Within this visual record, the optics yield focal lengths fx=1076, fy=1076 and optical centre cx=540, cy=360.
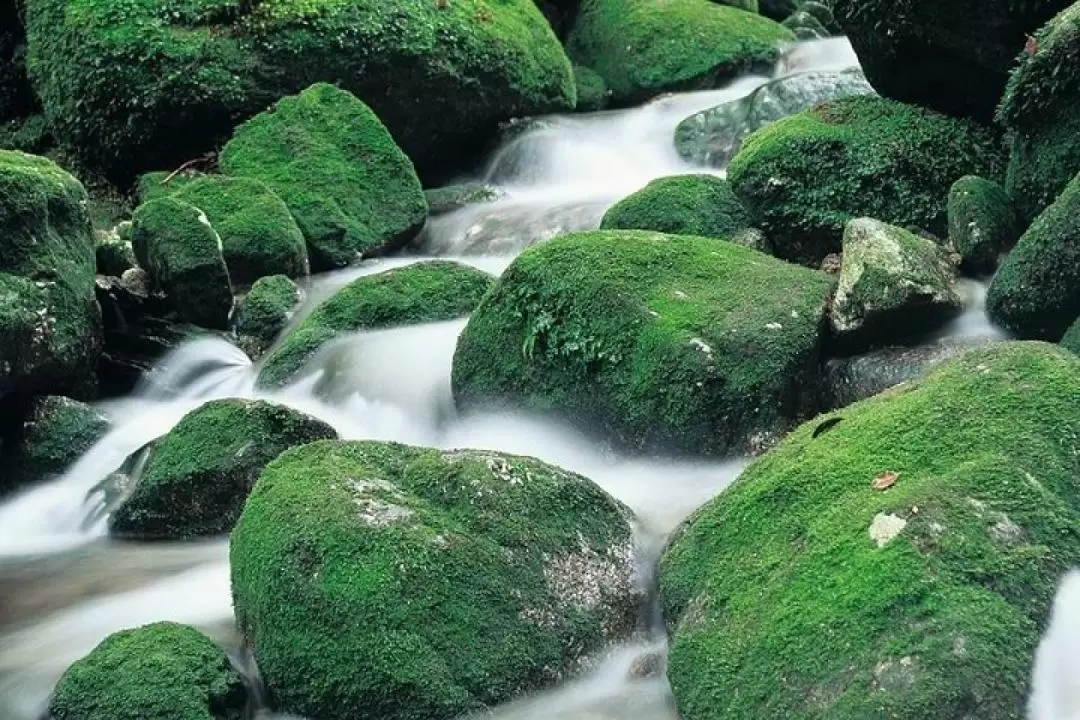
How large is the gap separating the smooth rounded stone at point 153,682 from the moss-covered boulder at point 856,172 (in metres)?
5.33

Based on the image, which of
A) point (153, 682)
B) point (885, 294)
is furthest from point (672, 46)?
point (153, 682)

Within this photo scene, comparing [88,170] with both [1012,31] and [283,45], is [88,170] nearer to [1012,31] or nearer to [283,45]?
[283,45]

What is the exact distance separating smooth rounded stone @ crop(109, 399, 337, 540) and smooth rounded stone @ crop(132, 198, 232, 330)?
286 centimetres

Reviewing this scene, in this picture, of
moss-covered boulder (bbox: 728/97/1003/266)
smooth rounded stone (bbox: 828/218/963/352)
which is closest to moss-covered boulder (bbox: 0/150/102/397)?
moss-covered boulder (bbox: 728/97/1003/266)

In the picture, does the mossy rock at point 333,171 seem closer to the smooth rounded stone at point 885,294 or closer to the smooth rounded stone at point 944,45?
the smooth rounded stone at point 944,45

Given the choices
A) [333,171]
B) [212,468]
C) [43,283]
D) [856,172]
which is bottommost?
[333,171]

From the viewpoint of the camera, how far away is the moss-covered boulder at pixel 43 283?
7406 millimetres

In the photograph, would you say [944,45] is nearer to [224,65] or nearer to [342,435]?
[342,435]

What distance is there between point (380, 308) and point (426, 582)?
4.46 meters

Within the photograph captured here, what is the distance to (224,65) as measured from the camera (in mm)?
11883

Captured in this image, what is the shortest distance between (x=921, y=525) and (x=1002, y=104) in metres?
4.05

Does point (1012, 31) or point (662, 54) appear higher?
point (1012, 31)

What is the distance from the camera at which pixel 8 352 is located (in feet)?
24.0

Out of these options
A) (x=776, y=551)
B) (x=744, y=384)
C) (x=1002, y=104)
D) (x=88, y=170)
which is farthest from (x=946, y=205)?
(x=88, y=170)
